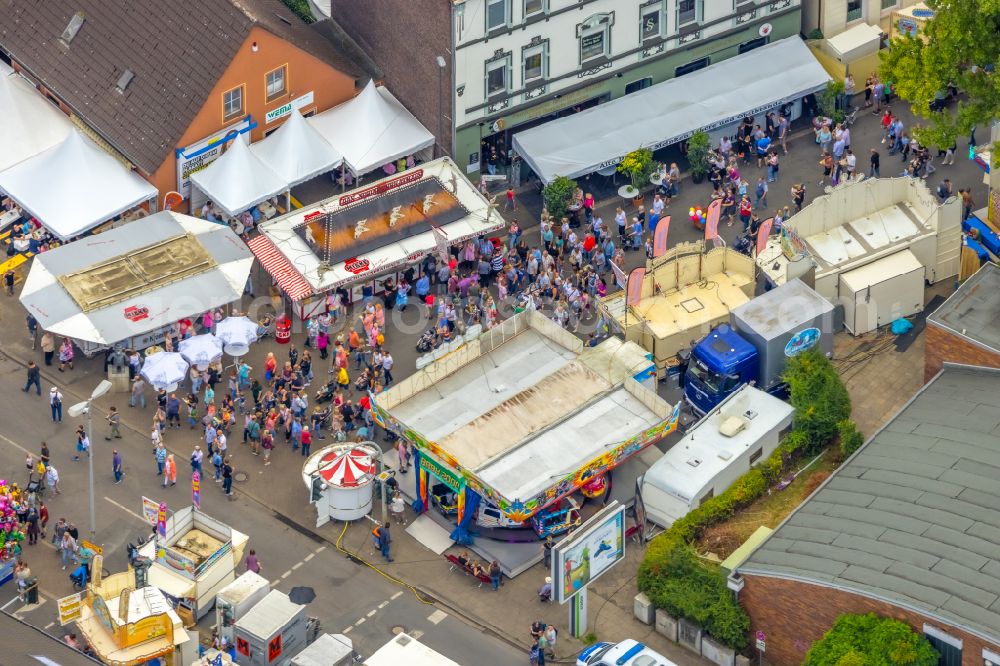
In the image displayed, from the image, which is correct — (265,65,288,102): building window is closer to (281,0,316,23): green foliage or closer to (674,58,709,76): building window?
(281,0,316,23): green foliage

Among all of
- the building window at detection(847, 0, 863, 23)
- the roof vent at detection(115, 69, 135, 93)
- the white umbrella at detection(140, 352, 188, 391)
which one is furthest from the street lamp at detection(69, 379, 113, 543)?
the building window at detection(847, 0, 863, 23)

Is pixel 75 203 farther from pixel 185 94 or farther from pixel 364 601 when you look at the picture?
pixel 364 601

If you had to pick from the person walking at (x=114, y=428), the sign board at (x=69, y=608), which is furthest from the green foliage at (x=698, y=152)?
the sign board at (x=69, y=608)

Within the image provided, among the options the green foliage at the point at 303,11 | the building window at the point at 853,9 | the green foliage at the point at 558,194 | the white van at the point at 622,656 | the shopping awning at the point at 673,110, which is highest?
the green foliage at the point at 303,11

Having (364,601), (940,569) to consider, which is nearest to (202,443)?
(364,601)

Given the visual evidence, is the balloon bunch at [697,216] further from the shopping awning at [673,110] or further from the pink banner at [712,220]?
the pink banner at [712,220]

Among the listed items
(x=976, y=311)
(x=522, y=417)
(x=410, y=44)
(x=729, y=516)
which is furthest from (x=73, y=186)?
(x=976, y=311)

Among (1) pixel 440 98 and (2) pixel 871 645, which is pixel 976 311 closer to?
(2) pixel 871 645

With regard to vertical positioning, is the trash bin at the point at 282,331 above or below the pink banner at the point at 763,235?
below
